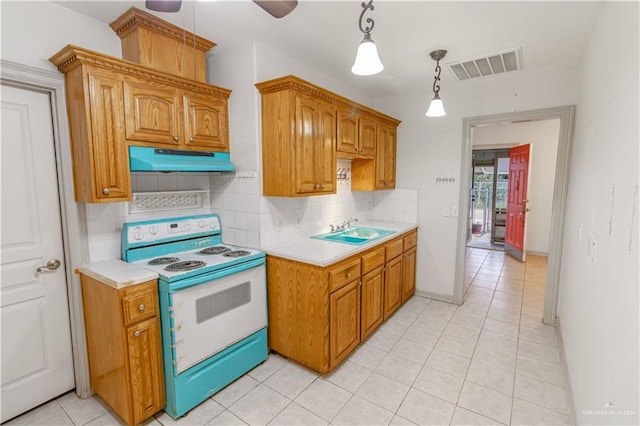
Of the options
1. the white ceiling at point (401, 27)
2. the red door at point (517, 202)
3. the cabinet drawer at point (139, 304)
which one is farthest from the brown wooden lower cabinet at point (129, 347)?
the red door at point (517, 202)

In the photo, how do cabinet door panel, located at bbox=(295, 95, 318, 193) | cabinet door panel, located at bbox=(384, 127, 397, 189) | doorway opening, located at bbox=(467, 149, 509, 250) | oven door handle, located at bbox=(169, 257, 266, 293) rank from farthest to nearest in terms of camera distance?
doorway opening, located at bbox=(467, 149, 509, 250), cabinet door panel, located at bbox=(384, 127, 397, 189), cabinet door panel, located at bbox=(295, 95, 318, 193), oven door handle, located at bbox=(169, 257, 266, 293)

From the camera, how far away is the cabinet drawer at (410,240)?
3.45 m

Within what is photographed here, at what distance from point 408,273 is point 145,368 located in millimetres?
2743

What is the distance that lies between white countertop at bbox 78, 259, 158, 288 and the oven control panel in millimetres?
197

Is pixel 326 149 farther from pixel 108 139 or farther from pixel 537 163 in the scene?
pixel 537 163

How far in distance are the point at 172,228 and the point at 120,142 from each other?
2.42 ft

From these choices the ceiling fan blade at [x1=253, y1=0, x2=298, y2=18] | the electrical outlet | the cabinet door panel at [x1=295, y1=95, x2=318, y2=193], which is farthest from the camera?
the cabinet door panel at [x1=295, y1=95, x2=318, y2=193]

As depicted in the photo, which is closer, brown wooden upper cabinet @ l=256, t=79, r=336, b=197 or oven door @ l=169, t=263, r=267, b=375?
oven door @ l=169, t=263, r=267, b=375

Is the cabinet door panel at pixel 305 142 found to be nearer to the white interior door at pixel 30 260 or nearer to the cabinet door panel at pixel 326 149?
the cabinet door panel at pixel 326 149

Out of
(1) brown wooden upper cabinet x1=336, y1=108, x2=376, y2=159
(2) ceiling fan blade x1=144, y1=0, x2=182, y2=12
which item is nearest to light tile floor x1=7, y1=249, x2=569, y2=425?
(1) brown wooden upper cabinet x1=336, y1=108, x2=376, y2=159

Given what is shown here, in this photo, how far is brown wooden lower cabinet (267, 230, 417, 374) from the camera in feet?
7.41

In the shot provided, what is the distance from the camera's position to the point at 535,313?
3391mm

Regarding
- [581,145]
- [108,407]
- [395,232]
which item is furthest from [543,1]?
[108,407]

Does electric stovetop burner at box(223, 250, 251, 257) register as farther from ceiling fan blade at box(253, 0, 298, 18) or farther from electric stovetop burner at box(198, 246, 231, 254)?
ceiling fan blade at box(253, 0, 298, 18)
